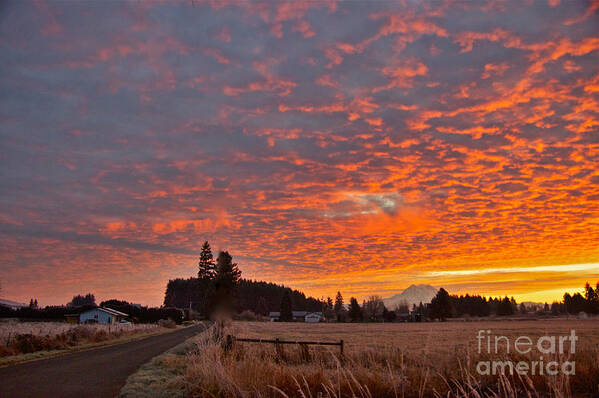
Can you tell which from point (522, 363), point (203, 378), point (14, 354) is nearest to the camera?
point (203, 378)

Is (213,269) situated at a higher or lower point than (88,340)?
higher

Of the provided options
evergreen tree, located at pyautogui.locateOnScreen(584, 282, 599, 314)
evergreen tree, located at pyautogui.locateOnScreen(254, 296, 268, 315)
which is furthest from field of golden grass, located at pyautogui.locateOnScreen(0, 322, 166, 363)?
evergreen tree, located at pyautogui.locateOnScreen(584, 282, 599, 314)

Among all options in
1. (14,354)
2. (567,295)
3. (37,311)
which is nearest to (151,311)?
(37,311)

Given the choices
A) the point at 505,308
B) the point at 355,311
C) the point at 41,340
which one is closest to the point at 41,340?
the point at 41,340

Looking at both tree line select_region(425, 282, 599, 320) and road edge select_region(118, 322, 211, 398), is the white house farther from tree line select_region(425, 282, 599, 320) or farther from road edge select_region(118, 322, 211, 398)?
road edge select_region(118, 322, 211, 398)

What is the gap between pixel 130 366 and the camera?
1662 cm

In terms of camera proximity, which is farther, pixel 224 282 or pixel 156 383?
pixel 224 282

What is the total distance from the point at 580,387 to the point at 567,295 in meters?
170

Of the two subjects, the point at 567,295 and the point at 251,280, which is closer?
the point at 567,295

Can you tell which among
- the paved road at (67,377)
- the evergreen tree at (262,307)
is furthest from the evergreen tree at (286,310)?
the paved road at (67,377)

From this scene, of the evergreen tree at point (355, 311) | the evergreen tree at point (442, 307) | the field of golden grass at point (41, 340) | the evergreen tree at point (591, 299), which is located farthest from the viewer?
the evergreen tree at point (591, 299)

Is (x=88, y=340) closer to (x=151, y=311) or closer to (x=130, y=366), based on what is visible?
(x=130, y=366)

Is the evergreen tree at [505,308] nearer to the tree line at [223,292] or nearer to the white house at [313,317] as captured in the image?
the white house at [313,317]

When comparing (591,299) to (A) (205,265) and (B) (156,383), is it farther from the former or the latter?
(B) (156,383)
